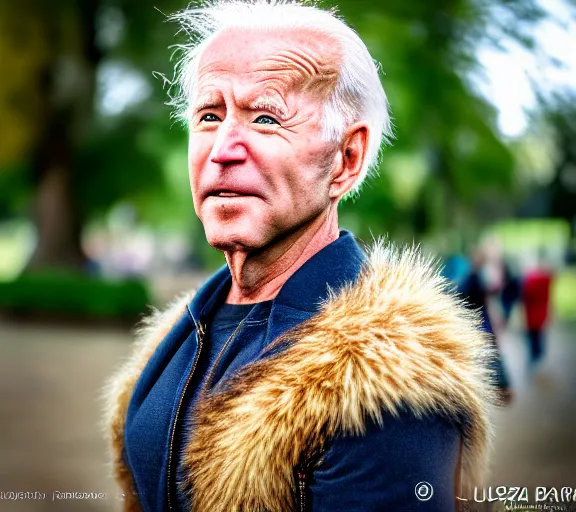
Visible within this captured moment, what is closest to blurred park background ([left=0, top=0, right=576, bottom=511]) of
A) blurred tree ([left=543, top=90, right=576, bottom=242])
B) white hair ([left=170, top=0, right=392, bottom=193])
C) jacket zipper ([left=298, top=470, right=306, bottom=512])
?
blurred tree ([left=543, top=90, right=576, bottom=242])

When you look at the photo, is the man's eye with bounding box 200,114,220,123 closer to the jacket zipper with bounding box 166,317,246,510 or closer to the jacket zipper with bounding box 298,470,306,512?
the jacket zipper with bounding box 166,317,246,510

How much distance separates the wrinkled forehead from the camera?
105 centimetres

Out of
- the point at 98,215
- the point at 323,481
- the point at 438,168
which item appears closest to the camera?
the point at 323,481

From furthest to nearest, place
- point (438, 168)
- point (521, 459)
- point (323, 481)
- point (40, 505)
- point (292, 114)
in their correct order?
point (438, 168) < point (521, 459) < point (40, 505) < point (292, 114) < point (323, 481)

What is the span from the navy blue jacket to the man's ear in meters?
0.09

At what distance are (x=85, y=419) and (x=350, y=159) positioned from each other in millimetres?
3878

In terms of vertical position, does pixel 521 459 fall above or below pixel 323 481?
above

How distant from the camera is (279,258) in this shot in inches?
45.1

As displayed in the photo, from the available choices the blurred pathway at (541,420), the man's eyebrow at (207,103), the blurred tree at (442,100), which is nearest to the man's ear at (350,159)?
the man's eyebrow at (207,103)

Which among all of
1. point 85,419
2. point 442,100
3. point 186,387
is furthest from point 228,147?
point 85,419

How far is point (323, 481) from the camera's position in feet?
3.12

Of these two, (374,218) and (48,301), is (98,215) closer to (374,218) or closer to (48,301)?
(48,301)

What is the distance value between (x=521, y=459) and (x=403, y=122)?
1.19 m

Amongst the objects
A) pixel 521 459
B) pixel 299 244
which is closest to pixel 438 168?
pixel 521 459
